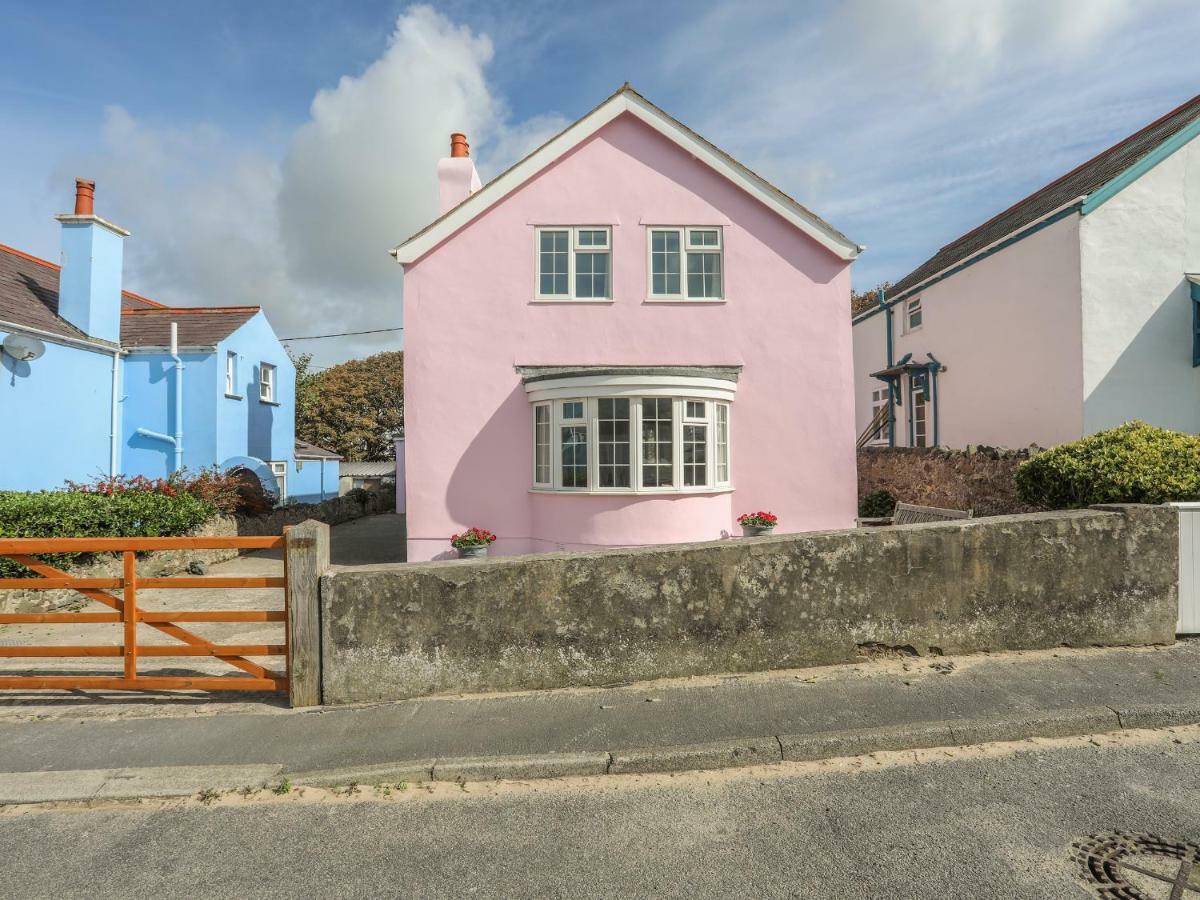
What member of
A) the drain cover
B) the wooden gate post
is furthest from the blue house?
the drain cover

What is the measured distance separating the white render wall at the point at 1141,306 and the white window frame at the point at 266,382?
21087 mm

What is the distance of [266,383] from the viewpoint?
2020 centimetres

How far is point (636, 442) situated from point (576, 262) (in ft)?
12.8

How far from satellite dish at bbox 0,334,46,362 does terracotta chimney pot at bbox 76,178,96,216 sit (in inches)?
148

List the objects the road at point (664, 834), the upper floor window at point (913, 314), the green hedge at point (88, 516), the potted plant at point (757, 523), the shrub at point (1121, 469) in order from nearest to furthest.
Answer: the road at point (664, 834) → the shrub at point (1121, 469) → the green hedge at point (88, 516) → the potted plant at point (757, 523) → the upper floor window at point (913, 314)

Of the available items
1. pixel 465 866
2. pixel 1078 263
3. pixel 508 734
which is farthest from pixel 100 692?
pixel 1078 263

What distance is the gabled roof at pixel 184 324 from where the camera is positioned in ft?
54.3

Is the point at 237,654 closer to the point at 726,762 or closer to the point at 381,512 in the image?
the point at 726,762

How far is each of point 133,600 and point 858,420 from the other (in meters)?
22.4

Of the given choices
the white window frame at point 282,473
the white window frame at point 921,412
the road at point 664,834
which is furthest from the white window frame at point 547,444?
the white window frame at point 282,473

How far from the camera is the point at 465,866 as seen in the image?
11.0 feet

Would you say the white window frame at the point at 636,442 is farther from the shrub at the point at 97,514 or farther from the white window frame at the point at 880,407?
the white window frame at the point at 880,407

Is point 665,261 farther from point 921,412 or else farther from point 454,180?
point 921,412

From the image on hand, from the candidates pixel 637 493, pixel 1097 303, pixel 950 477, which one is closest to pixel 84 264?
pixel 637 493
